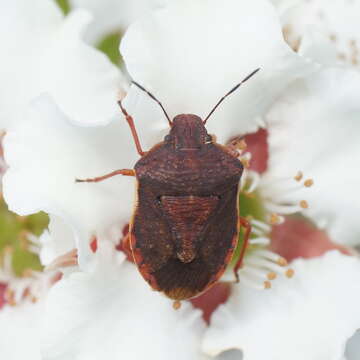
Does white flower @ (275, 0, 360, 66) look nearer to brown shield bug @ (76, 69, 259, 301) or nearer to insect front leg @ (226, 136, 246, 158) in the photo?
insect front leg @ (226, 136, 246, 158)

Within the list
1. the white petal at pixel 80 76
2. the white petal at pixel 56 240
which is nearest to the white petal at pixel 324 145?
the white petal at pixel 80 76

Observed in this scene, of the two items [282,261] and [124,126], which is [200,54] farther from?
[282,261]

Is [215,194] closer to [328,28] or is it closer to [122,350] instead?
[122,350]

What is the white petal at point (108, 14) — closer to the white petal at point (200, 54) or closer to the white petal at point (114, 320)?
the white petal at point (200, 54)

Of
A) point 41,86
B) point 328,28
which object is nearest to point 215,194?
point 41,86

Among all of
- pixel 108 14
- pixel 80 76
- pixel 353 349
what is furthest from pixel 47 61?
pixel 353 349

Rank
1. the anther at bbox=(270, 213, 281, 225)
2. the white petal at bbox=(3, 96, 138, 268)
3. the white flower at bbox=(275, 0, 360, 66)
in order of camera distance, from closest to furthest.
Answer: the white petal at bbox=(3, 96, 138, 268)
the anther at bbox=(270, 213, 281, 225)
the white flower at bbox=(275, 0, 360, 66)

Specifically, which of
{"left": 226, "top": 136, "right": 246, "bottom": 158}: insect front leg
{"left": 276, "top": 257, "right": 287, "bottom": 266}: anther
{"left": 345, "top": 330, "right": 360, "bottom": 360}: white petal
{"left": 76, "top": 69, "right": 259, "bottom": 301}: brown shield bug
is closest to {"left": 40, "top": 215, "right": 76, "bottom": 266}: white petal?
{"left": 76, "top": 69, "right": 259, "bottom": 301}: brown shield bug
